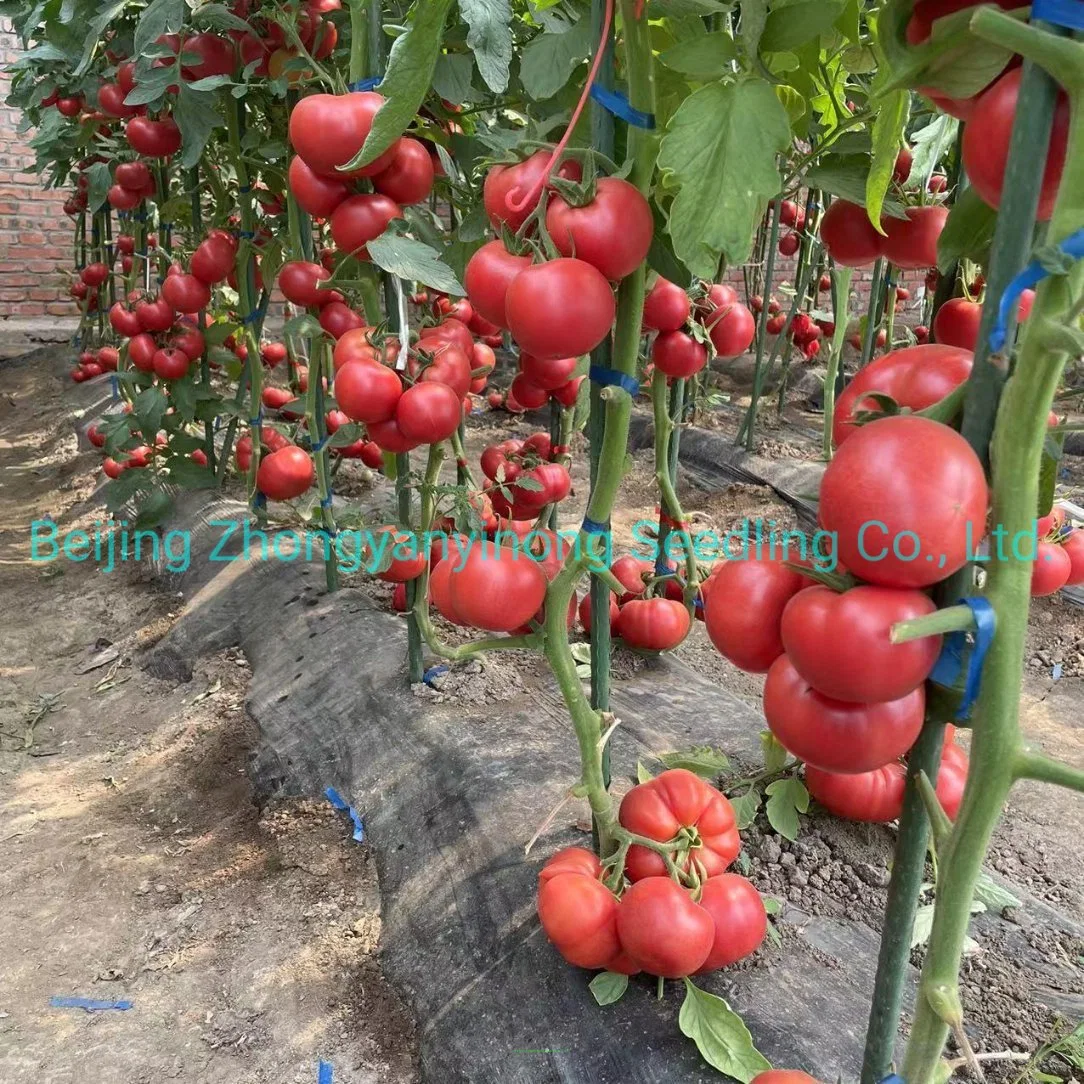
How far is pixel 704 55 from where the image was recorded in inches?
25.8

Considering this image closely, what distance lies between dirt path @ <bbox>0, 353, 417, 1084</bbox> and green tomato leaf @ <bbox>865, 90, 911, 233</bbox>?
3.18 ft

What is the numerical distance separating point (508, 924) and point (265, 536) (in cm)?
149

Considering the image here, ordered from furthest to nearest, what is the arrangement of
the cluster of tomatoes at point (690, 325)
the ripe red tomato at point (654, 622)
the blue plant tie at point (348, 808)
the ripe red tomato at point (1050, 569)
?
1. the ripe red tomato at point (654, 622)
2. the blue plant tie at point (348, 808)
3. the cluster of tomatoes at point (690, 325)
4. the ripe red tomato at point (1050, 569)

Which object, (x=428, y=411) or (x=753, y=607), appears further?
(x=428, y=411)

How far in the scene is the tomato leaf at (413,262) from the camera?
98 cm

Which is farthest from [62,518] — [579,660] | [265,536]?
[579,660]

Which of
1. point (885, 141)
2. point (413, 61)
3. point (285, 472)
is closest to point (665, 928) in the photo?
point (885, 141)

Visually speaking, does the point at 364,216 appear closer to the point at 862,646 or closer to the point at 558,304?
the point at 558,304

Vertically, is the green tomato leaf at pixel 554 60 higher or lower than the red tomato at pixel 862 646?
higher

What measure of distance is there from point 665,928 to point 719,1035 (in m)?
0.11

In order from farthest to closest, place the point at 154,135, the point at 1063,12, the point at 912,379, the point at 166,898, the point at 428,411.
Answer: the point at 154,135 < the point at 166,898 < the point at 428,411 < the point at 912,379 < the point at 1063,12

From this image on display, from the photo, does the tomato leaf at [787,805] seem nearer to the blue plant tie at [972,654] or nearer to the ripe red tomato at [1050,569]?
the ripe red tomato at [1050,569]

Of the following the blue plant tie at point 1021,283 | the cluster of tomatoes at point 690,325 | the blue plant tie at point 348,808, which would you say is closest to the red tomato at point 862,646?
the blue plant tie at point 1021,283

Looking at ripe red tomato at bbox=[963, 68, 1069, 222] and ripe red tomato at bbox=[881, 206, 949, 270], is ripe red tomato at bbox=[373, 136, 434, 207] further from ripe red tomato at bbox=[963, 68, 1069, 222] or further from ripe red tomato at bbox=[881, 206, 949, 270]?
ripe red tomato at bbox=[963, 68, 1069, 222]
